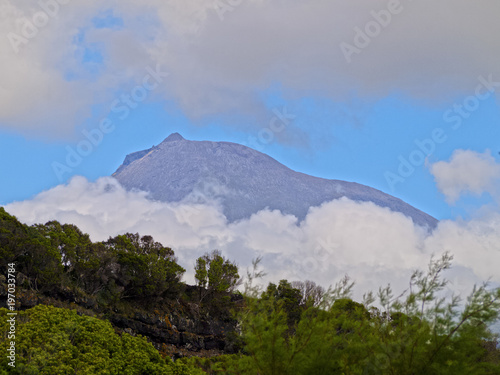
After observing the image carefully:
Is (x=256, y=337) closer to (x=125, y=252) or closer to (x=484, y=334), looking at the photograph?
(x=484, y=334)

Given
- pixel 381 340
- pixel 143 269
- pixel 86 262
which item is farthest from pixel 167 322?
pixel 381 340

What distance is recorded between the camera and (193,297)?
39969 millimetres

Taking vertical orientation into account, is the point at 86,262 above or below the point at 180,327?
above

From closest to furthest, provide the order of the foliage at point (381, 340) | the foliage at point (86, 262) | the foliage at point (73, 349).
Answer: the foliage at point (381, 340) < the foliage at point (73, 349) < the foliage at point (86, 262)

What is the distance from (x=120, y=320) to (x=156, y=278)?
195 inches

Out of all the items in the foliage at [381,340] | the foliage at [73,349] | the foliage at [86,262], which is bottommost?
the foliage at [73,349]

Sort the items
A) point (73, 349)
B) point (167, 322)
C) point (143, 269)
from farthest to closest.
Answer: point (143, 269) < point (167, 322) < point (73, 349)

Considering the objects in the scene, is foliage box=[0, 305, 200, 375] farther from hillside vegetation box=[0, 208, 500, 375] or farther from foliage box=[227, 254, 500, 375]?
foliage box=[227, 254, 500, 375]

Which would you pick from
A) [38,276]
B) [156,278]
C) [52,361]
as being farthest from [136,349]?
[156,278]

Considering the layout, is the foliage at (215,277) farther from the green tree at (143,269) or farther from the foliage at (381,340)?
the foliage at (381,340)

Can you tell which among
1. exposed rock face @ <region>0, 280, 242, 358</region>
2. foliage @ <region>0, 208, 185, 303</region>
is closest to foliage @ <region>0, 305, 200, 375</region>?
exposed rock face @ <region>0, 280, 242, 358</region>

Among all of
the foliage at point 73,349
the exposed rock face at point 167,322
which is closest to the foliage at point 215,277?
the exposed rock face at point 167,322

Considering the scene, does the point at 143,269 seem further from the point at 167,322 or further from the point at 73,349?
the point at 73,349

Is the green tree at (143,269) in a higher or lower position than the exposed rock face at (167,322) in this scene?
higher
